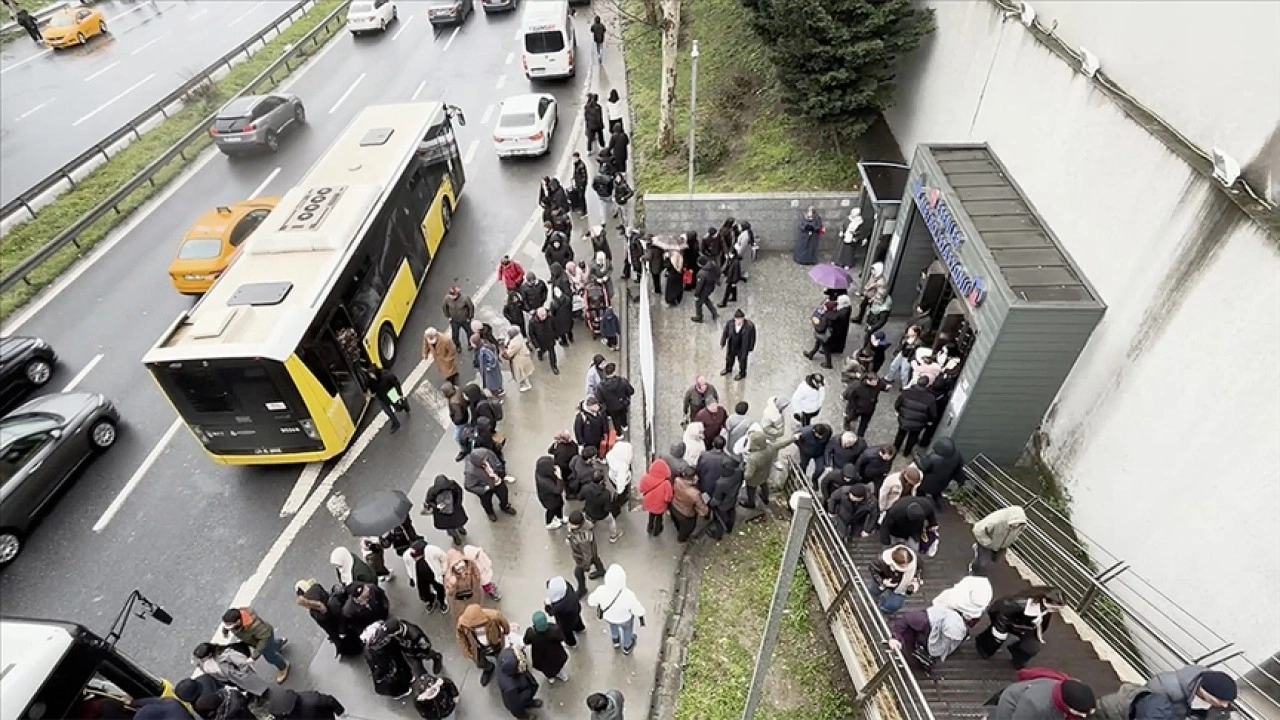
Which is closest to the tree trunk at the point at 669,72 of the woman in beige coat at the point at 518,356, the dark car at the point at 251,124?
the woman in beige coat at the point at 518,356

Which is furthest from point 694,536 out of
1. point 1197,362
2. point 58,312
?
point 58,312

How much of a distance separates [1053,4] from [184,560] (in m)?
15.2

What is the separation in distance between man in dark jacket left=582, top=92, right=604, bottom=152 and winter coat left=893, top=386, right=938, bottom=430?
11834 millimetres

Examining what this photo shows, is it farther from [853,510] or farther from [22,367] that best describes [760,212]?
[22,367]

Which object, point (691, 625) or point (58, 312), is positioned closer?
point (691, 625)

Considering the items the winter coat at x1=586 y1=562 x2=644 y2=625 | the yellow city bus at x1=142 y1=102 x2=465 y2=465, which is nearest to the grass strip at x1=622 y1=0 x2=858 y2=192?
the yellow city bus at x1=142 y1=102 x2=465 y2=465

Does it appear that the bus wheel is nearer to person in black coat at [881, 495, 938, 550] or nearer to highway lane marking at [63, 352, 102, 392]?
highway lane marking at [63, 352, 102, 392]

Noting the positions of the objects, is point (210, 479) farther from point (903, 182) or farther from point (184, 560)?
point (903, 182)

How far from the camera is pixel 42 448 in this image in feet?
36.1

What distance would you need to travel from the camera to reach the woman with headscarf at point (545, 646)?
7.34 m

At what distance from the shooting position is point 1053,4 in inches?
402

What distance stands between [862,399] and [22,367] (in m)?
15.3

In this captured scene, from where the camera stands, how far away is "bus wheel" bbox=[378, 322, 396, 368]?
12.9 metres

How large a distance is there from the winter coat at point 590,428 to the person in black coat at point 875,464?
3.57 meters
